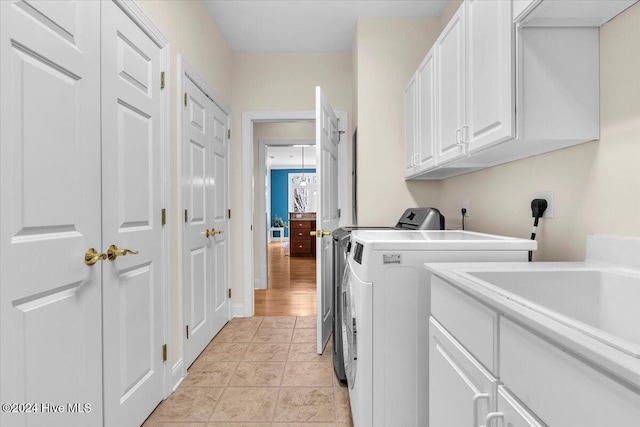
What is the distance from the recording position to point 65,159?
116 cm

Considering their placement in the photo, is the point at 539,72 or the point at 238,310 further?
the point at 238,310

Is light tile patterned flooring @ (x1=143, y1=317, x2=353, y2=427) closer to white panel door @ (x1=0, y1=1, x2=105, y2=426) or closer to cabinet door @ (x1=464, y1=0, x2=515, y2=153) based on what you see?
white panel door @ (x1=0, y1=1, x2=105, y2=426)

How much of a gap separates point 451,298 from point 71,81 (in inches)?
57.6

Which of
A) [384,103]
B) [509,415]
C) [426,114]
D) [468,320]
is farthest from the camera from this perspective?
[384,103]

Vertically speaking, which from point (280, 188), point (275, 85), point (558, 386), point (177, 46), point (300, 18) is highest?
point (300, 18)

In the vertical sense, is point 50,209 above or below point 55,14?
below

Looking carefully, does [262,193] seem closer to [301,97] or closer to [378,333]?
[301,97]

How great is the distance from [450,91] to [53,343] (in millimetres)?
2011

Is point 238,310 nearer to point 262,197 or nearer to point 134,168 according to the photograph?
point 262,197

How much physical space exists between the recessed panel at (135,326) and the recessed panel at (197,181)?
0.71 meters

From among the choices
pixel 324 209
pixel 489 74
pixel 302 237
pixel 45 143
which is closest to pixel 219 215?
pixel 324 209

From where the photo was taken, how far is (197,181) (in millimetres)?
2430

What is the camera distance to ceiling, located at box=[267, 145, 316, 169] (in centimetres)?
799

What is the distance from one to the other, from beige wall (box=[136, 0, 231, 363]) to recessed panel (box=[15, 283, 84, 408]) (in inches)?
32.9
